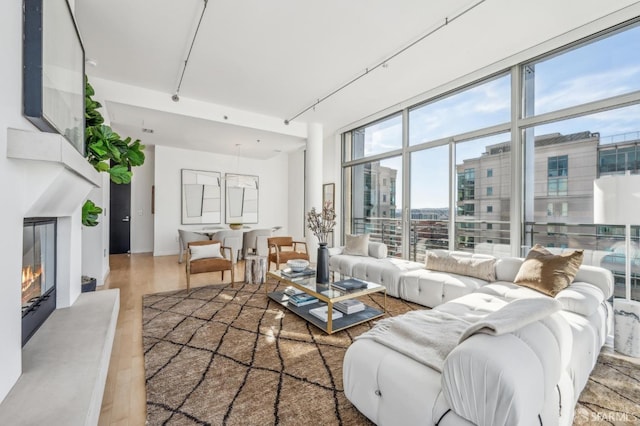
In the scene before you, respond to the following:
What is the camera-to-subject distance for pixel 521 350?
112cm

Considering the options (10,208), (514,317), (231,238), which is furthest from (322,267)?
(231,238)

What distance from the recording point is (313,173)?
6.05 m

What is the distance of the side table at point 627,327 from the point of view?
2.27 m

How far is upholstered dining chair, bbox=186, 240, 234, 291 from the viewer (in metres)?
3.98

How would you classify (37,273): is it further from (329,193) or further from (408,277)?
(329,193)

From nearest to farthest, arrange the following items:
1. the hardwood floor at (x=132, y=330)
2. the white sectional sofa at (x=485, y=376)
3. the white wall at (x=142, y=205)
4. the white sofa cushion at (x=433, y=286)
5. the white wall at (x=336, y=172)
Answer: the white sectional sofa at (x=485, y=376) < the hardwood floor at (x=132, y=330) < the white sofa cushion at (x=433, y=286) < the white wall at (x=336, y=172) < the white wall at (x=142, y=205)

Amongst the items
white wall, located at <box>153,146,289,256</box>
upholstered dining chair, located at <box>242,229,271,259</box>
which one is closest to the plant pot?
upholstered dining chair, located at <box>242,229,271,259</box>

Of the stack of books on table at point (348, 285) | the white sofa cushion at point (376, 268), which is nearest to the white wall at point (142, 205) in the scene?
the white sofa cushion at point (376, 268)

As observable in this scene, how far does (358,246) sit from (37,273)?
3.76 meters

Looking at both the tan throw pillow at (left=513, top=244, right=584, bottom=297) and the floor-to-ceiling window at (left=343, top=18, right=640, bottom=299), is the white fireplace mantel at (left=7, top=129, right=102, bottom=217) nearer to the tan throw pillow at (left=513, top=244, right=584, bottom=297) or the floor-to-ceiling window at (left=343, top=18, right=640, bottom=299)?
the tan throw pillow at (left=513, top=244, right=584, bottom=297)

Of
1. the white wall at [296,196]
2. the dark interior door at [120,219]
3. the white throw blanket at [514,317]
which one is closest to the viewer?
the white throw blanket at [514,317]

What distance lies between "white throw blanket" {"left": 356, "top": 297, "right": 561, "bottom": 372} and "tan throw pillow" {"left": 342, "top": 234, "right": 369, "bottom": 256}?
263 centimetres

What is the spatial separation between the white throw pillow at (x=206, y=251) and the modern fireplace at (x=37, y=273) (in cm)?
190

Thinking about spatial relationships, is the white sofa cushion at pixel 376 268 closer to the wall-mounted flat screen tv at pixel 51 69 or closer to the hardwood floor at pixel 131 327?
the hardwood floor at pixel 131 327
